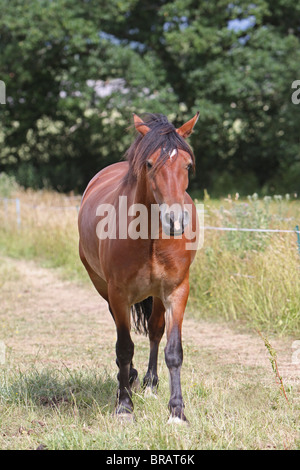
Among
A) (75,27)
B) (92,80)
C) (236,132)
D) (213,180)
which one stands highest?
(75,27)

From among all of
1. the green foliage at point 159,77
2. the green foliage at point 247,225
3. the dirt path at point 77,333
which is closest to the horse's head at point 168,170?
the dirt path at point 77,333

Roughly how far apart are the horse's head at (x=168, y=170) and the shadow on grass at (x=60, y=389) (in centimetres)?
153

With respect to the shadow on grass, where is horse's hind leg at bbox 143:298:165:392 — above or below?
above

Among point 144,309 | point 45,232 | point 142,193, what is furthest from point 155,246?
point 45,232

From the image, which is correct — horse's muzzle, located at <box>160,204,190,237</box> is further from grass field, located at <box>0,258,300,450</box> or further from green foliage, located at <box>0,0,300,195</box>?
green foliage, located at <box>0,0,300,195</box>

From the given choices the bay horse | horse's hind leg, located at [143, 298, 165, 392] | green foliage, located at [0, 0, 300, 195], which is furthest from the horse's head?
green foliage, located at [0, 0, 300, 195]

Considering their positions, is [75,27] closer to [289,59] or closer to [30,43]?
[30,43]

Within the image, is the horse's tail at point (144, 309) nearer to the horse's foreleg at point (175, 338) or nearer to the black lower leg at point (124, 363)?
the black lower leg at point (124, 363)

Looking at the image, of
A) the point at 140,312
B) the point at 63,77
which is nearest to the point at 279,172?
the point at 63,77

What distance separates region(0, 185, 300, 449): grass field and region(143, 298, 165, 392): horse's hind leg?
5.2 inches

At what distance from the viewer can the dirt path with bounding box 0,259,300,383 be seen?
582 centimetres

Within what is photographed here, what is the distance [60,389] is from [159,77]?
55.5ft
